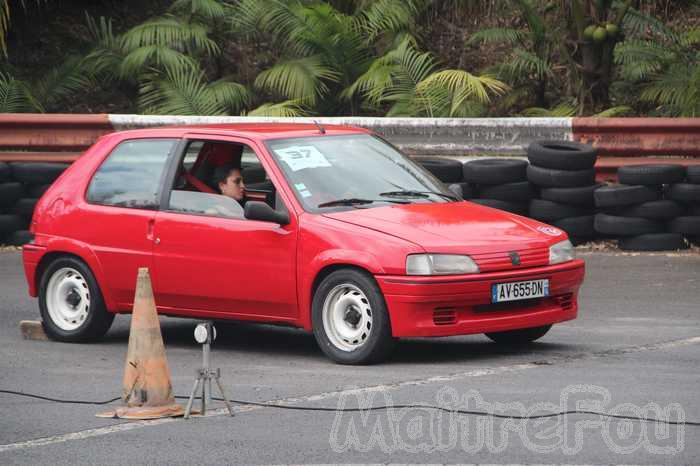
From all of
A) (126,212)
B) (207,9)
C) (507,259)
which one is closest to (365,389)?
(507,259)

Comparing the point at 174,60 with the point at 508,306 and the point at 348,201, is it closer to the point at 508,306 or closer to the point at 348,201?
the point at 348,201

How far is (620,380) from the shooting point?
27.0ft

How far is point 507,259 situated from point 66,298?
336 cm

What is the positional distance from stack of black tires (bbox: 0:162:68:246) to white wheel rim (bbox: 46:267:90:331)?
210 inches

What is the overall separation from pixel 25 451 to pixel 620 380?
3.31m

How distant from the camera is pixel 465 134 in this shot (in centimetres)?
1564

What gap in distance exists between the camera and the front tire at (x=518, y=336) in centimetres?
976

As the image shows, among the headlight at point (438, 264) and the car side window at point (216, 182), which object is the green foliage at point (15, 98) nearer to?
the car side window at point (216, 182)

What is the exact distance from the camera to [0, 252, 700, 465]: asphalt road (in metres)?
6.65

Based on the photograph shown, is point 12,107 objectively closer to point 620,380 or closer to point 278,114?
point 278,114

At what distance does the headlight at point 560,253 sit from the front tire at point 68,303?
10.4ft

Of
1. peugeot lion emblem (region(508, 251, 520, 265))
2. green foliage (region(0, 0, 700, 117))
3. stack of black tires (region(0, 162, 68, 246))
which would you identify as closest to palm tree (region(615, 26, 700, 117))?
green foliage (region(0, 0, 700, 117))

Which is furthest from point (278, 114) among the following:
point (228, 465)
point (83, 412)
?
point (228, 465)

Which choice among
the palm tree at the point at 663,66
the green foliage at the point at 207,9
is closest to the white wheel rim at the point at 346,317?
the palm tree at the point at 663,66
